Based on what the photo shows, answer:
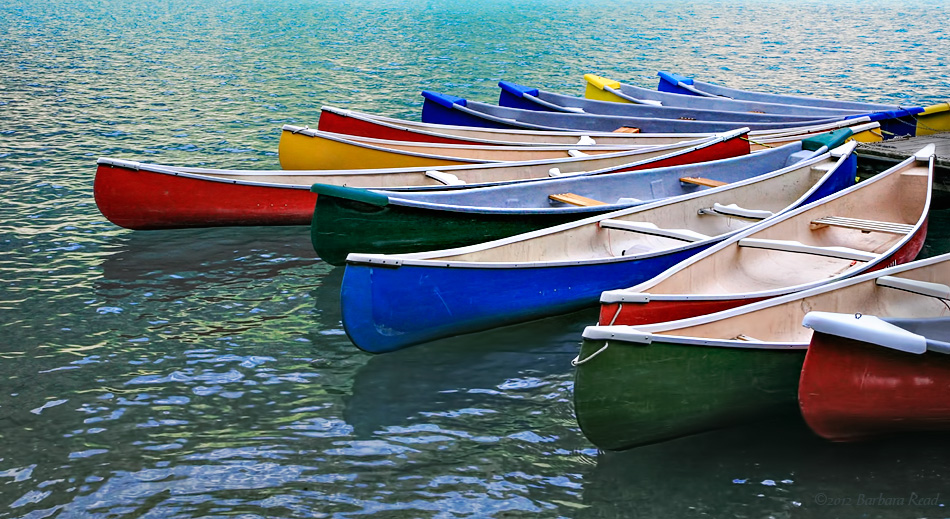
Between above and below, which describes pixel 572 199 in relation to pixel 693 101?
below

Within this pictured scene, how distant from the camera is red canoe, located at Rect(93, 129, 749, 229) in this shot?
10.2m

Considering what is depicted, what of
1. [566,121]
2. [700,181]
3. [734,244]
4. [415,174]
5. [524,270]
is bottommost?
[524,270]

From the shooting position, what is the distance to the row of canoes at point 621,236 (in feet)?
18.7

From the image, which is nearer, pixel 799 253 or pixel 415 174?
pixel 799 253

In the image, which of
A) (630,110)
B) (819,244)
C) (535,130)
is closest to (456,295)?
(819,244)

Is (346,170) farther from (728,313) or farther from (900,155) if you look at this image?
(900,155)

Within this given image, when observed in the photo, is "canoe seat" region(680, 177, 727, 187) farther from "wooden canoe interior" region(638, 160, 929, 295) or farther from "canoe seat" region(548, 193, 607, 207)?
"wooden canoe interior" region(638, 160, 929, 295)

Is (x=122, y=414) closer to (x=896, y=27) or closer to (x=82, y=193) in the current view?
(x=82, y=193)

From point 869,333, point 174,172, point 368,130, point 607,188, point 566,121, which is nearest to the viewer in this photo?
point 869,333

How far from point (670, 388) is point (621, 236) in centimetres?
357

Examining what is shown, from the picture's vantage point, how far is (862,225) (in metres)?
9.26

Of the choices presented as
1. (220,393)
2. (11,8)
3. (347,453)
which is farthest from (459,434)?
(11,8)

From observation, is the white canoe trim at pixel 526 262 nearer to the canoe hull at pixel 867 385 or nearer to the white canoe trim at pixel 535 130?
the canoe hull at pixel 867 385

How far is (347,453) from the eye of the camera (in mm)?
6207
